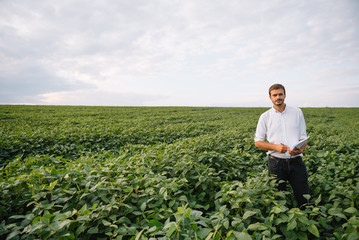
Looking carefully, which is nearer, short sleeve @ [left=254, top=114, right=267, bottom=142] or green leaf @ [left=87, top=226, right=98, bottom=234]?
green leaf @ [left=87, top=226, right=98, bottom=234]

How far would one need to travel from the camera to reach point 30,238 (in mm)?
1901

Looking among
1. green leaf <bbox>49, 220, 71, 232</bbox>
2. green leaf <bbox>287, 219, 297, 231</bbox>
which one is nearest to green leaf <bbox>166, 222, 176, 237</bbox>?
green leaf <bbox>49, 220, 71, 232</bbox>

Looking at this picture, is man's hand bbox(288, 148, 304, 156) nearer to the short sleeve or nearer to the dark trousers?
the dark trousers

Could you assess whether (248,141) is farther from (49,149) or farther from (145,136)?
(49,149)

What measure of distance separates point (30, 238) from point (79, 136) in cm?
765

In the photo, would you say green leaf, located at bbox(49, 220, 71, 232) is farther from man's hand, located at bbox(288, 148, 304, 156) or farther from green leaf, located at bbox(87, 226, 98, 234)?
man's hand, located at bbox(288, 148, 304, 156)

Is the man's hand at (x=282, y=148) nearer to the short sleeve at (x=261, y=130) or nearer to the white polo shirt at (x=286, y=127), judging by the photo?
the white polo shirt at (x=286, y=127)

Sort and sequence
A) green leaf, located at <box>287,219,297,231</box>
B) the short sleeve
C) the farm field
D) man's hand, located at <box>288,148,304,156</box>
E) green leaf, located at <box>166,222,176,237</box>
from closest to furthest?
green leaf, located at <box>166,222,176,237</box>
the farm field
green leaf, located at <box>287,219,297,231</box>
man's hand, located at <box>288,148,304,156</box>
the short sleeve

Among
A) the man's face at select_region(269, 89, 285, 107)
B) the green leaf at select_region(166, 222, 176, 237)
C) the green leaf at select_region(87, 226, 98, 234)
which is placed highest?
the man's face at select_region(269, 89, 285, 107)

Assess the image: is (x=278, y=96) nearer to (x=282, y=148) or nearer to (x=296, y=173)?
(x=282, y=148)

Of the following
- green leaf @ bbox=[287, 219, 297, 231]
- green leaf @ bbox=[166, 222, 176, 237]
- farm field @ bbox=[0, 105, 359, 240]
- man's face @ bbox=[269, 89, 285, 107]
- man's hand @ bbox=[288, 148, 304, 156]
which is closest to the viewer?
green leaf @ bbox=[166, 222, 176, 237]

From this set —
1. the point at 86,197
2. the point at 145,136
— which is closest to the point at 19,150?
the point at 145,136

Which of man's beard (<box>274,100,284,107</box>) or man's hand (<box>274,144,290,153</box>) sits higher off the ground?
man's beard (<box>274,100,284,107</box>)

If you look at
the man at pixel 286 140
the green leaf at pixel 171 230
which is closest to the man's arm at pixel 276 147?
the man at pixel 286 140
